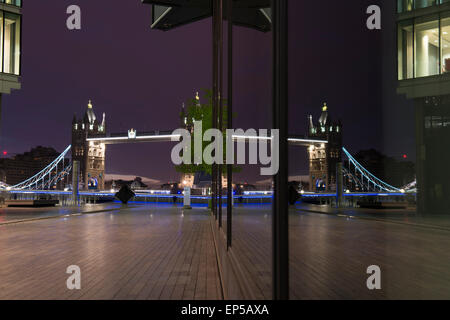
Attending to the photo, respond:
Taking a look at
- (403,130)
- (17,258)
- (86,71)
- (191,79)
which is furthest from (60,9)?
(17,258)

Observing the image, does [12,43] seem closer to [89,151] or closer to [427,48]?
[427,48]

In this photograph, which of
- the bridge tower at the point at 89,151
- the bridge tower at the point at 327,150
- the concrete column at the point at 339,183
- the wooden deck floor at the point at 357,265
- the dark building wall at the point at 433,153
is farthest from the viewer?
the bridge tower at the point at 89,151

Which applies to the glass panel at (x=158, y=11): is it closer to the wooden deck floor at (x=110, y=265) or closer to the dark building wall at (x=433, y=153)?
the wooden deck floor at (x=110, y=265)

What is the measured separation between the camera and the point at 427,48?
726 inches

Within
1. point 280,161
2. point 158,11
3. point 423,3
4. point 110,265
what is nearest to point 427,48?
point 423,3

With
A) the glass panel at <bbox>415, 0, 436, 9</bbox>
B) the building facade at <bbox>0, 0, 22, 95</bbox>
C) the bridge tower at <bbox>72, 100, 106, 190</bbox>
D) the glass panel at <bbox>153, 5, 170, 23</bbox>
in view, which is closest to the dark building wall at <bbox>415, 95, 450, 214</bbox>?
the glass panel at <bbox>415, 0, 436, 9</bbox>

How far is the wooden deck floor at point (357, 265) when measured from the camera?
13.4 ft

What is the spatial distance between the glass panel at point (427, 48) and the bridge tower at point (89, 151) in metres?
72.3

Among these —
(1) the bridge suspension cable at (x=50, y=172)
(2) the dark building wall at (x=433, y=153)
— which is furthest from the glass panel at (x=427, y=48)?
(1) the bridge suspension cable at (x=50, y=172)

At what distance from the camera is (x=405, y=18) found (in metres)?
19.1

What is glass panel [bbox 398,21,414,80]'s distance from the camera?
61.9 ft

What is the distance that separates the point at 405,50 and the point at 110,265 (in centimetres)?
1720

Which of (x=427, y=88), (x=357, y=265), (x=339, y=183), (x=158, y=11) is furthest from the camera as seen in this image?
(x=339, y=183)

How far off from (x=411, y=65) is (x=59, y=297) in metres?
18.3
